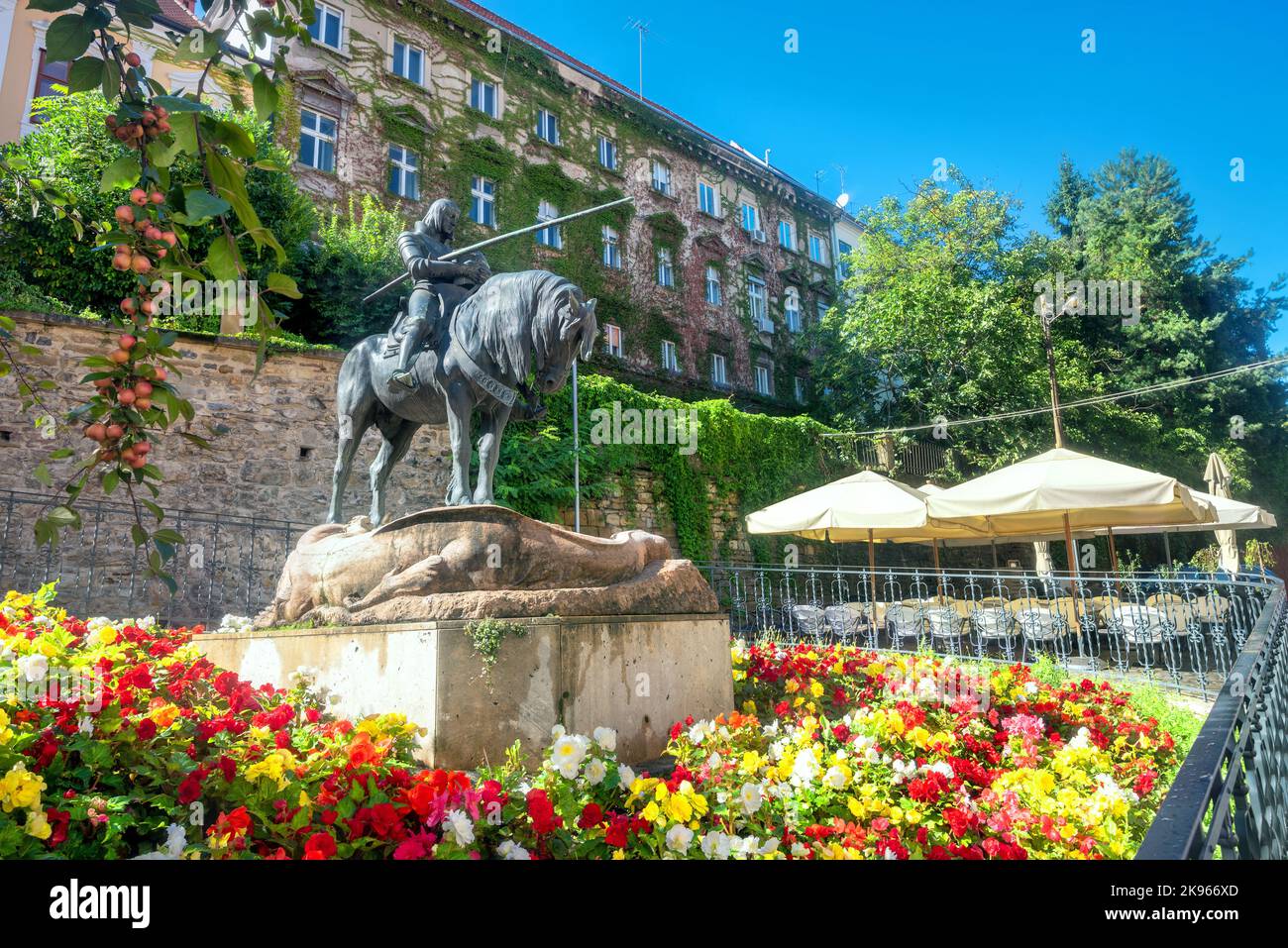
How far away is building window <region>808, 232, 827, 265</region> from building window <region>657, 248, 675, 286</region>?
753 centimetres

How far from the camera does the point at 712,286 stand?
25.9m

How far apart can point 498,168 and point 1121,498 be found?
56.9 feet

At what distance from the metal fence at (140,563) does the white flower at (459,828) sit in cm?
813

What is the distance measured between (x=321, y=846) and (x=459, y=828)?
41 cm

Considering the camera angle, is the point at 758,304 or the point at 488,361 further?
the point at 758,304

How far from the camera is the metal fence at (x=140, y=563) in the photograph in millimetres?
9336

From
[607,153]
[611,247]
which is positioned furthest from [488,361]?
[607,153]

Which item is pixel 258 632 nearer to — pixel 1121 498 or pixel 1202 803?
pixel 1202 803

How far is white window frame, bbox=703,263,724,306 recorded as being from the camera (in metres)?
25.6

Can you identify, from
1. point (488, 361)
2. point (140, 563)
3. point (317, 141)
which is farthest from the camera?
point (317, 141)

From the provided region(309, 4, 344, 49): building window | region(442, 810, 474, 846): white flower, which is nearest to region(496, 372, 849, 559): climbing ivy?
region(442, 810, 474, 846): white flower

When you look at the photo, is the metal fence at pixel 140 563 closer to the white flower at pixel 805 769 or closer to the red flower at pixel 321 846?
the red flower at pixel 321 846

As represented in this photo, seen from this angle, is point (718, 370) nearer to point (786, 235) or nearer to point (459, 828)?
point (786, 235)
